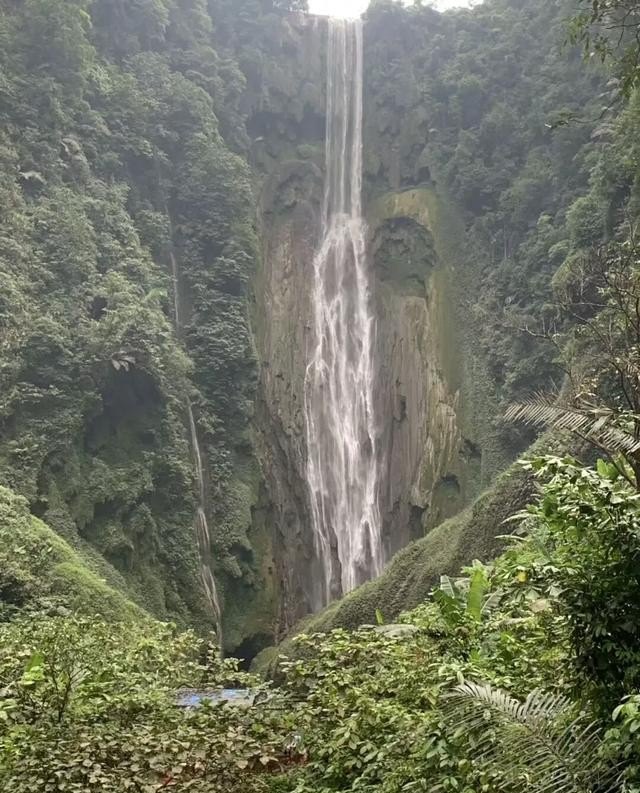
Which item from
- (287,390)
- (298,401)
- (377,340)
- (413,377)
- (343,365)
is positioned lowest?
(298,401)

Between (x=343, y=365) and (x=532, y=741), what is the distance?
2059cm

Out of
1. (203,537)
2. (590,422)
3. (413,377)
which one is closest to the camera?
(590,422)

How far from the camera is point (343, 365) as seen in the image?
23.5m

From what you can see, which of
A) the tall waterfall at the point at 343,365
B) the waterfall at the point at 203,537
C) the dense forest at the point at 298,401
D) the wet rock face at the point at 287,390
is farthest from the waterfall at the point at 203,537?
the tall waterfall at the point at 343,365

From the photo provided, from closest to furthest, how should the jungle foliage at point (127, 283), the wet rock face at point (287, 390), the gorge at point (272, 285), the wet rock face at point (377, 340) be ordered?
the jungle foliage at point (127, 283) < the gorge at point (272, 285) < the wet rock face at point (287, 390) < the wet rock face at point (377, 340)

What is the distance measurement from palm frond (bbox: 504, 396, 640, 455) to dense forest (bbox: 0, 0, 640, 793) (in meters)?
0.03

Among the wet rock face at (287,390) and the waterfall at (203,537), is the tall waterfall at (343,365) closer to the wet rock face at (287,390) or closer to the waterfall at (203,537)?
the wet rock face at (287,390)

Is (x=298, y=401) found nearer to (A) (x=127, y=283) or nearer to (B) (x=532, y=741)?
(A) (x=127, y=283)

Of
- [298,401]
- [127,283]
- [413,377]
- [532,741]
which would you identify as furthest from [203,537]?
[532,741]

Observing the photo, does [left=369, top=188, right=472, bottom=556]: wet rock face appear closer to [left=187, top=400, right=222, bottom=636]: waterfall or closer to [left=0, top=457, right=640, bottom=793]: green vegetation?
[left=187, top=400, right=222, bottom=636]: waterfall

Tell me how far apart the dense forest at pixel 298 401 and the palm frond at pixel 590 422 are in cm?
3

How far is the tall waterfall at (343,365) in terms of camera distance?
2030 centimetres

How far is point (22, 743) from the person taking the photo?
4.32 meters

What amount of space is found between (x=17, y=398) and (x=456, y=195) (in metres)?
17.2
